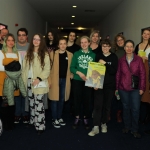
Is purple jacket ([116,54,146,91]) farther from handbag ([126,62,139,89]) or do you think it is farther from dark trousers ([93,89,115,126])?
dark trousers ([93,89,115,126])

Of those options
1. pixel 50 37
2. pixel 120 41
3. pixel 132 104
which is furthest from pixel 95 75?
pixel 50 37

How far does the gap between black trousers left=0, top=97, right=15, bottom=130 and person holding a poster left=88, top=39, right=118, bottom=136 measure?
1.39 metres

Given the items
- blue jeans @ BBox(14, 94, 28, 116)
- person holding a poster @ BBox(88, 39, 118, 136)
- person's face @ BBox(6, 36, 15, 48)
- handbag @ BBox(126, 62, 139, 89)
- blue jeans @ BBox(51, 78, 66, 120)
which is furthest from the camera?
blue jeans @ BBox(14, 94, 28, 116)

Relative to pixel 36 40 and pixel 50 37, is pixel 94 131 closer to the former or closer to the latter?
pixel 36 40

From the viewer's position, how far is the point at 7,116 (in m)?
3.56

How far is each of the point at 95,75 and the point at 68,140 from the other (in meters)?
1.11

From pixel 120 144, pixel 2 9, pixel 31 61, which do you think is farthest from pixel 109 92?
pixel 2 9

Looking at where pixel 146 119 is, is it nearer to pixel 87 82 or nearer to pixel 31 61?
pixel 87 82

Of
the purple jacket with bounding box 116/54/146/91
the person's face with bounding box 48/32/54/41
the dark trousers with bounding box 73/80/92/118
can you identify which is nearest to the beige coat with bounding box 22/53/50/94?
the dark trousers with bounding box 73/80/92/118

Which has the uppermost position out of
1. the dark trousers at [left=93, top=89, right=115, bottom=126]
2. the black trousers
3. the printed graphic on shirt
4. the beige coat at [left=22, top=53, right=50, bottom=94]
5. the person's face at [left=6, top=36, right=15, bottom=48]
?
the person's face at [left=6, top=36, right=15, bottom=48]

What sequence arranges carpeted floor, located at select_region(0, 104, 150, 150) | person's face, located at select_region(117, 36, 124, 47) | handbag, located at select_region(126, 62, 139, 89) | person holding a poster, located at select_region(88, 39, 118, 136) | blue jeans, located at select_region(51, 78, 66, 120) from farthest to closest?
person's face, located at select_region(117, 36, 124, 47) < blue jeans, located at select_region(51, 78, 66, 120) < person holding a poster, located at select_region(88, 39, 118, 136) < handbag, located at select_region(126, 62, 139, 89) < carpeted floor, located at select_region(0, 104, 150, 150)

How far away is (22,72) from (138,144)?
218 cm

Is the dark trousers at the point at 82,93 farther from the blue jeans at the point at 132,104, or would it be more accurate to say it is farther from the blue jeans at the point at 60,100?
the blue jeans at the point at 132,104

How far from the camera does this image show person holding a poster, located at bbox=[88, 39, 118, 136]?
3.33 metres
